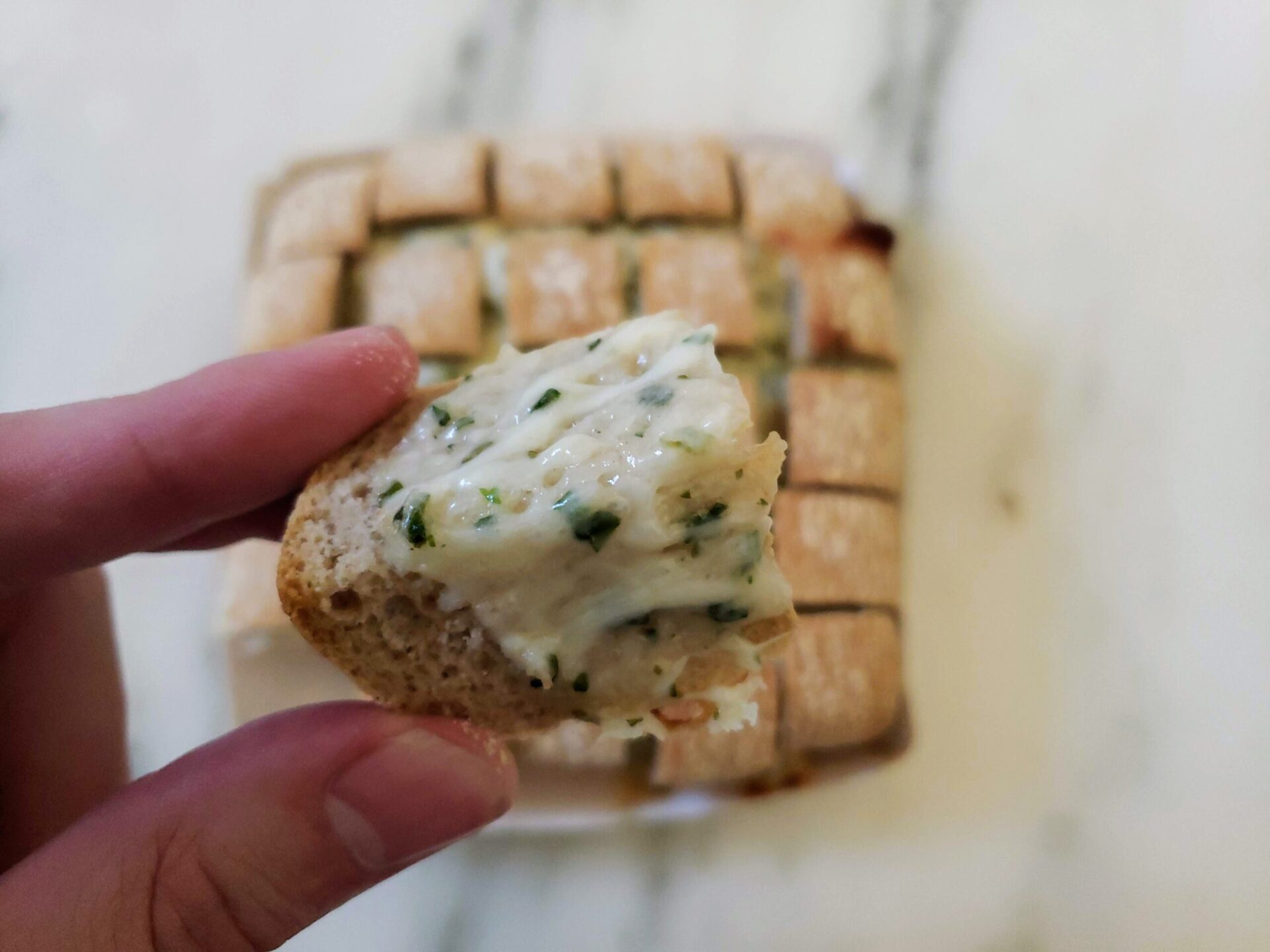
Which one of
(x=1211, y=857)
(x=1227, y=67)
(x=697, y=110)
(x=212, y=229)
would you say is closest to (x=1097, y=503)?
(x=1211, y=857)

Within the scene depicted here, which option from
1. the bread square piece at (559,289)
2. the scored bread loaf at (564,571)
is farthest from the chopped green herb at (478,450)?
the bread square piece at (559,289)

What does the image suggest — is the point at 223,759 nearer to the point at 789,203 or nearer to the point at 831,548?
the point at 831,548

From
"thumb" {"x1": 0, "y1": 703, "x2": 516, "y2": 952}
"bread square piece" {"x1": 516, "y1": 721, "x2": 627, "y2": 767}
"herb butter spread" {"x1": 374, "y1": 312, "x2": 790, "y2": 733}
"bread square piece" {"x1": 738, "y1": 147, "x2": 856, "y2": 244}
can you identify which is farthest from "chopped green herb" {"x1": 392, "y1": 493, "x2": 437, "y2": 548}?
"bread square piece" {"x1": 738, "y1": 147, "x2": 856, "y2": 244}

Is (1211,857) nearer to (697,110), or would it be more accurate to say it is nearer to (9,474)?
(697,110)

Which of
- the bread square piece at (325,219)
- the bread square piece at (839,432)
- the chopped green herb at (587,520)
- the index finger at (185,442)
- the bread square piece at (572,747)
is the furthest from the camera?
the bread square piece at (325,219)

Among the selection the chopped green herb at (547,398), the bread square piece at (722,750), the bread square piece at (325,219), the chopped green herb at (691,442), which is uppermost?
the bread square piece at (325,219)

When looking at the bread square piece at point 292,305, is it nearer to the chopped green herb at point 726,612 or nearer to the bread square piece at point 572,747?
the bread square piece at point 572,747

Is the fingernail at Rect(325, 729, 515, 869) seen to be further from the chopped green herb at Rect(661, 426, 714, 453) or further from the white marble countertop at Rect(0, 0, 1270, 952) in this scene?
the white marble countertop at Rect(0, 0, 1270, 952)
